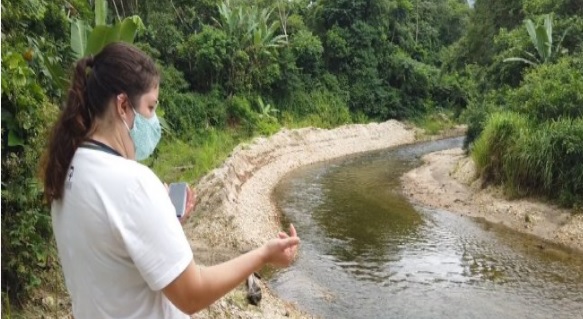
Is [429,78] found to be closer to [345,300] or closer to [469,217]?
[469,217]

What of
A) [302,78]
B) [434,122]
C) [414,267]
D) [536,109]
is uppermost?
[536,109]

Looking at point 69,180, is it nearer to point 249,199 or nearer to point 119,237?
point 119,237

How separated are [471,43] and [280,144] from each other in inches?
332

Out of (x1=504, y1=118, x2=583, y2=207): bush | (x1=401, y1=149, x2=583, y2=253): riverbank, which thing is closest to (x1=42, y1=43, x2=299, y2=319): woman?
(x1=401, y1=149, x2=583, y2=253): riverbank

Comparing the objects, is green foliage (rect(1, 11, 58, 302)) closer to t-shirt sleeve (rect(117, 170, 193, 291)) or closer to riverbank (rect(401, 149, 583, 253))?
t-shirt sleeve (rect(117, 170, 193, 291))

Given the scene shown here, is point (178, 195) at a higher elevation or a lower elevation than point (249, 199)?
higher

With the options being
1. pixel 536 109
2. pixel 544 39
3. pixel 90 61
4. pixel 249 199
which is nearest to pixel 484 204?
pixel 536 109

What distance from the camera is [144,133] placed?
72.6 inches

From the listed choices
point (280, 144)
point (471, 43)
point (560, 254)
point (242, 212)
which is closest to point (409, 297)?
point (560, 254)

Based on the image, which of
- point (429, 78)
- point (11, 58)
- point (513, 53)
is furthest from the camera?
point (429, 78)

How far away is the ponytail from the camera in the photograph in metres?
1.63

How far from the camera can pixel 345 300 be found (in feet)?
26.0

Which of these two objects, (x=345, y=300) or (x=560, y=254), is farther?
(x=560, y=254)

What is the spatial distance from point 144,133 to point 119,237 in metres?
0.47
